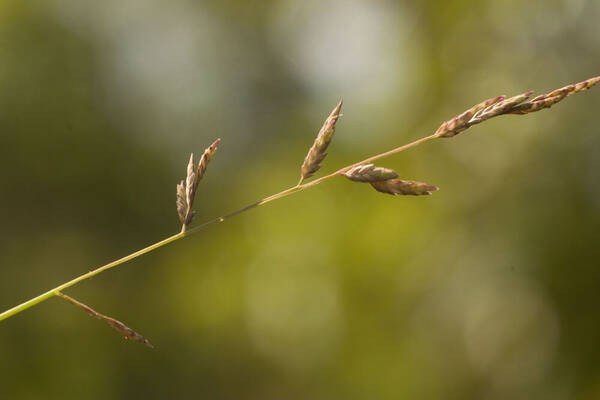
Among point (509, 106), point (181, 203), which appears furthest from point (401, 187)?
point (181, 203)

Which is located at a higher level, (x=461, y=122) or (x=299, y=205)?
(x=299, y=205)

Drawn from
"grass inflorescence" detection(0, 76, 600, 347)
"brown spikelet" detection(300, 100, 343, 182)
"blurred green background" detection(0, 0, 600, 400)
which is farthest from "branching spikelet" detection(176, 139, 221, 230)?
"blurred green background" detection(0, 0, 600, 400)

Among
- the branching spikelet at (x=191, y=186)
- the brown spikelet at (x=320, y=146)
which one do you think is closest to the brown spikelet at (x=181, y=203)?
the branching spikelet at (x=191, y=186)

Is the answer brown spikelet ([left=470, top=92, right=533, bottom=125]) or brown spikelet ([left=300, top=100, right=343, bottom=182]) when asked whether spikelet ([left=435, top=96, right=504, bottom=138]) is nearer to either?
brown spikelet ([left=470, top=92, right=533, bottom=125])

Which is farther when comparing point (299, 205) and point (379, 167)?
point (299, 205)

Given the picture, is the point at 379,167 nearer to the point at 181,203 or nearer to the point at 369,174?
the point at 369,174

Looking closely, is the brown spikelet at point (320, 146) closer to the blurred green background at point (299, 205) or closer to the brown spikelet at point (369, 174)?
the brown spikelet at point (369, 174)
